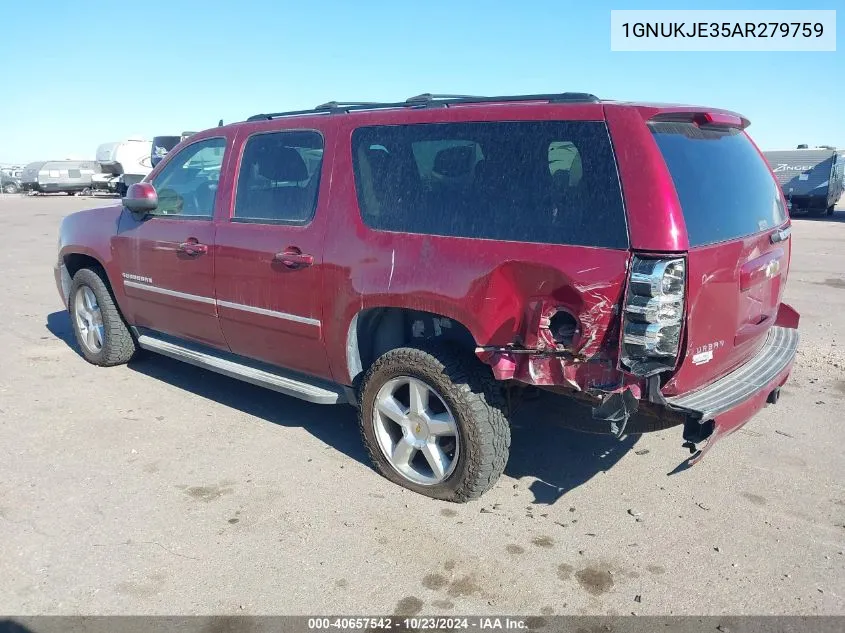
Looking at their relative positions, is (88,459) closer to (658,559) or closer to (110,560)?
(110,560)

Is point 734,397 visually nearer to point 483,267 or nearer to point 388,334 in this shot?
point 483,267

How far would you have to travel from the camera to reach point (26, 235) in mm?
Answer: 16547

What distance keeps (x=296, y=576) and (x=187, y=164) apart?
317 cm

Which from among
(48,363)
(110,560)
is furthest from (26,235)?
(110,560)

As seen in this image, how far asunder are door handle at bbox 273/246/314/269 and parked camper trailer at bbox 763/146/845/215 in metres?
23.7

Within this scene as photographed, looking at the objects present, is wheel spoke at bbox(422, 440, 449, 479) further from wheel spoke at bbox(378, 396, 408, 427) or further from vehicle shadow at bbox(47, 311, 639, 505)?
vehicle shadow at bbox(47, 311, 639, 505)

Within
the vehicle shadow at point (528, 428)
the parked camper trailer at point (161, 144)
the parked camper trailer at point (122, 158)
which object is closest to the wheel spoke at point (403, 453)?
the vehicle shadow at point (528, 428)

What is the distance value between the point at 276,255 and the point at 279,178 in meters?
0.55

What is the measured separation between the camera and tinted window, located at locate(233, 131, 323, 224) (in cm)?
413

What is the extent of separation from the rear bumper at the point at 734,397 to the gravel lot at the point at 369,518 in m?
0.59

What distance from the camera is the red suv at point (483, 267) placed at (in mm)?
2998

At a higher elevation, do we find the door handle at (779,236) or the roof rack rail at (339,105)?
the roof rack rail at (339,105)

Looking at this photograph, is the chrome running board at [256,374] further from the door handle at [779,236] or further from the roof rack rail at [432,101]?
the door handle at [779,236]

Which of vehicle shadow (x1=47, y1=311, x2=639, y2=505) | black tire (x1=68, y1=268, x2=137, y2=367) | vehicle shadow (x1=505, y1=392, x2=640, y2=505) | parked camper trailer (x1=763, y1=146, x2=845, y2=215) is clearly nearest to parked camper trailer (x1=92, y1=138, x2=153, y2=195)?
parked camper trailer (x1=763, y1=146, x2=845, y2=215)
